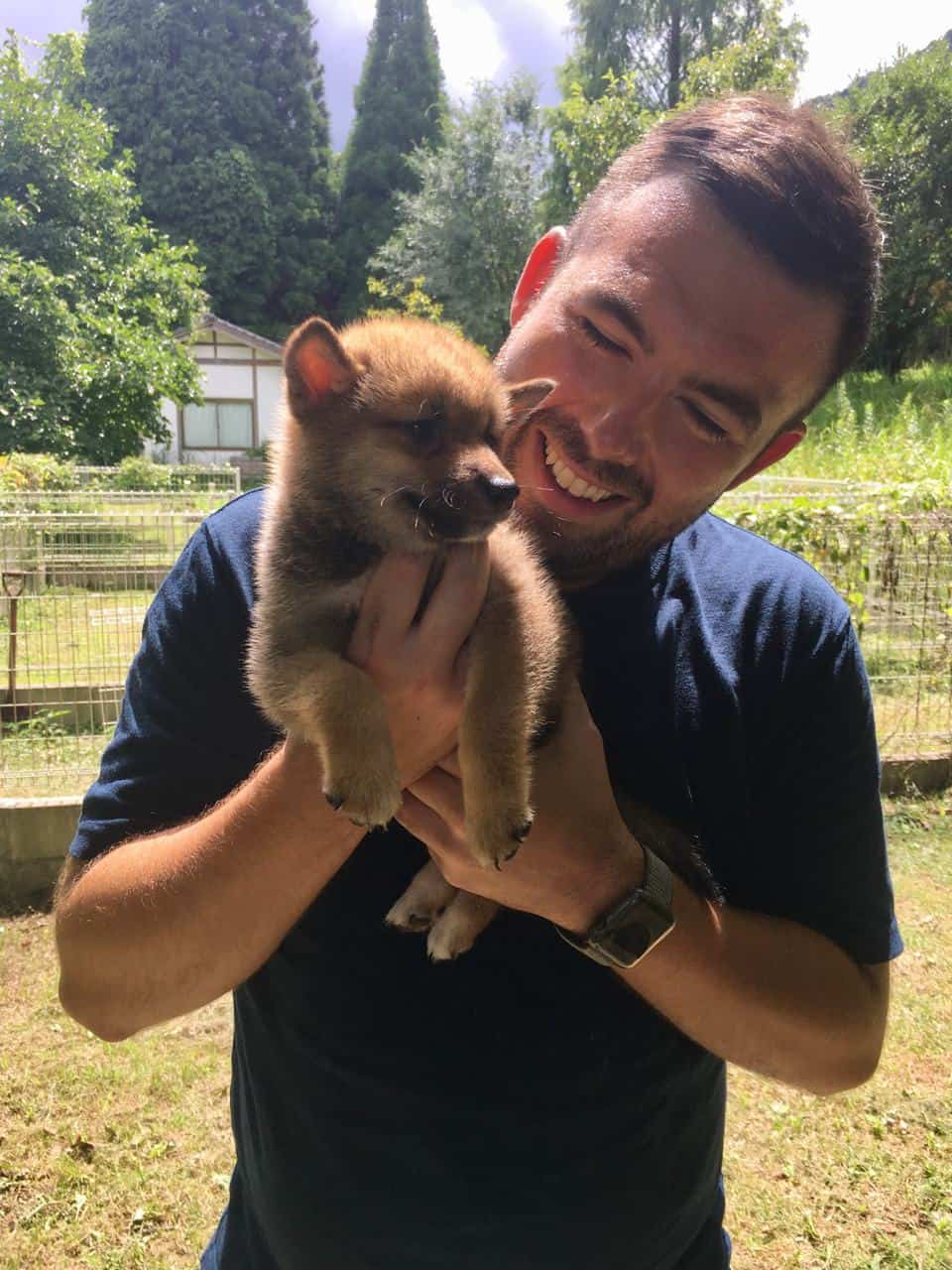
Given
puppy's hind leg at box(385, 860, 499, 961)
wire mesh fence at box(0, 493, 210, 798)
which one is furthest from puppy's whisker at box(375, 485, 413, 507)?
wire mesh fence at box(0, 493, 210, 798)

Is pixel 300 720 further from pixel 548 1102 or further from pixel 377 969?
pixel 548 1102

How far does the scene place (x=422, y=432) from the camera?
2.00 meters

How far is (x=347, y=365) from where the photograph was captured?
2010 mm

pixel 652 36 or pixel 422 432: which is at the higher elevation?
pixel 652 36

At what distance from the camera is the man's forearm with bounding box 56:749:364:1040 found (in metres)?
1.52

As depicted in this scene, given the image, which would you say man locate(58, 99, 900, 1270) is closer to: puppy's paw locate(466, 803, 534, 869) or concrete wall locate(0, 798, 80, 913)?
puppy's paw locate(466, 803, 534, 869)

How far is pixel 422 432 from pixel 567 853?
990mm

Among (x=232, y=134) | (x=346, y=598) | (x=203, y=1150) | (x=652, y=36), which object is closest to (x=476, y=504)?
(x=346, y=598)

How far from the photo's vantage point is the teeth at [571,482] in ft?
6.32

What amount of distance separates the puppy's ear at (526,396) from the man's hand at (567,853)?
29.7 inches

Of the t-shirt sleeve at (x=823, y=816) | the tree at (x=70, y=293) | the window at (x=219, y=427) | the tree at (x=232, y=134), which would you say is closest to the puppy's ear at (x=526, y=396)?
the t-shirt sleeve at (x=823, y=816)

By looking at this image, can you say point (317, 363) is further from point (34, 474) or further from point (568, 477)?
point (34, 474)

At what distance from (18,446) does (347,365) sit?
18165mm

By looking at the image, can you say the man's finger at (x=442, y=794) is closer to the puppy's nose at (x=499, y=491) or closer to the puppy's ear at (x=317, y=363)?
the puppy's nose at (x=499, y=491)
